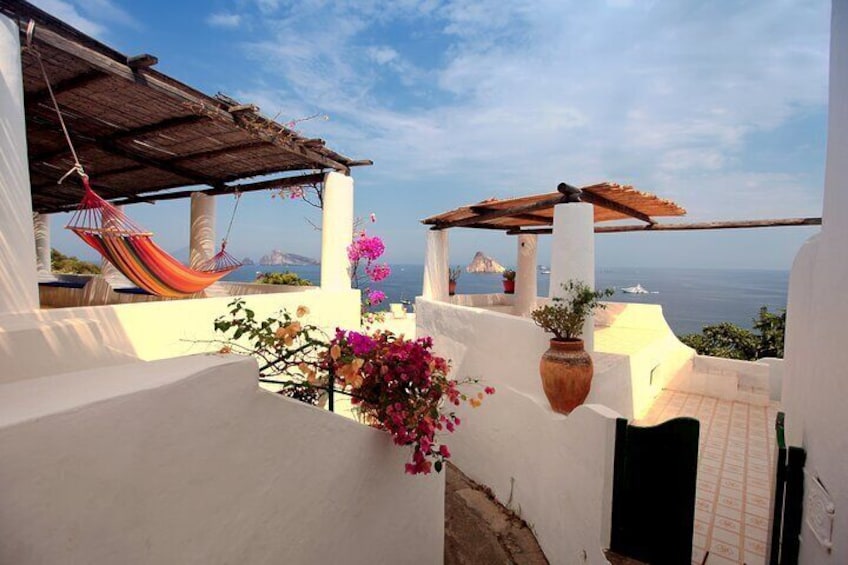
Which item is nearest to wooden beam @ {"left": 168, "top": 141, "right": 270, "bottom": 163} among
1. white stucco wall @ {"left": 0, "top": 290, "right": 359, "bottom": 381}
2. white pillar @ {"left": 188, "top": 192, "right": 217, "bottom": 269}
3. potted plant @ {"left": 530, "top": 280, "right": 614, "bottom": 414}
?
white pillar @ {"left": 188, "top": 192, "right": 217, "bottom": 269}

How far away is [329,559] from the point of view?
218cm

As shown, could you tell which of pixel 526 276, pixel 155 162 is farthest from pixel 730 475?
pixel 155 162

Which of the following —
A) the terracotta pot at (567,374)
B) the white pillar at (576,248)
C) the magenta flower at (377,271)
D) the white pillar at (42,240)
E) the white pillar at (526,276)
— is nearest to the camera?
the terracotta pot at (567,374)

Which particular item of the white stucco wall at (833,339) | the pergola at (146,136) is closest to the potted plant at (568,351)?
the white stucco wall at (833,339)

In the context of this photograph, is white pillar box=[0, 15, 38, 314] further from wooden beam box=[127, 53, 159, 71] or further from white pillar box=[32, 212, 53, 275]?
white pillar box=[32, 212, 53, 275]

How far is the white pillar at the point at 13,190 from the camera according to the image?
2.85 metres

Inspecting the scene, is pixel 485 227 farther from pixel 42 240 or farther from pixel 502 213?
pixel 42 240

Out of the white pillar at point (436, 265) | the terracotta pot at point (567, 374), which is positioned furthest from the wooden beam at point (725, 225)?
the terracotta pot at point (567, 374)

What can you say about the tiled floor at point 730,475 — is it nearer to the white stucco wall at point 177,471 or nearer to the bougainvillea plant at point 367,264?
the white stucco wall at point 177,471

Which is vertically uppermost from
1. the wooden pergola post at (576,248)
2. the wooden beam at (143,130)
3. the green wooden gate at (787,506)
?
the wooden beam at (143,130)

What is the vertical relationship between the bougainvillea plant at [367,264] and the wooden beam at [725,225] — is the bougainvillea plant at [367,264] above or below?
below

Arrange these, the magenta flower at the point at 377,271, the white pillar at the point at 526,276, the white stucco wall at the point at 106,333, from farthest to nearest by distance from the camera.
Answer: the white pillar at the point at 526,276, the magenta flower at the point at 377,271, the white stucco wall at the point at 106,333

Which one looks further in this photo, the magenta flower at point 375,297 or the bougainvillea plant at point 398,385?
the magenta flower at point 375,297

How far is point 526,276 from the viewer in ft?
29.2
